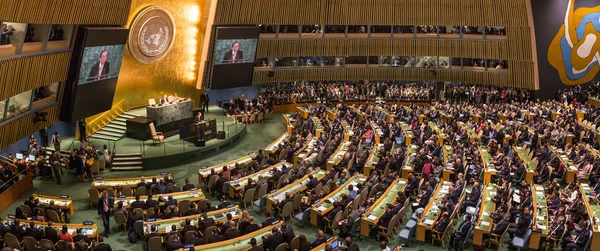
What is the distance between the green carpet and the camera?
50.0 ft

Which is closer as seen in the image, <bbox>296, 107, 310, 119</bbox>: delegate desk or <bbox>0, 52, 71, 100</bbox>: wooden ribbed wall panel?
<bbox>0, 52, 71, 100</bbox>: wooden ribbed wall panel

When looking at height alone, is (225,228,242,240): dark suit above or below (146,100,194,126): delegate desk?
below

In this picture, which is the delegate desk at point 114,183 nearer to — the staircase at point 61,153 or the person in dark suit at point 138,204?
the person in dark suit at point 138,204

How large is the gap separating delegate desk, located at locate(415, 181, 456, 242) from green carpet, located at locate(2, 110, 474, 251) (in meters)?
0.48

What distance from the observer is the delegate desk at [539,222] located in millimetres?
14094

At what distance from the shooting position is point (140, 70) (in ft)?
91.7

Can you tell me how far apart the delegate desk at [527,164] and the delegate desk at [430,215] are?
4500 millimetres

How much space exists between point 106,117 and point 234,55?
773 centimetres

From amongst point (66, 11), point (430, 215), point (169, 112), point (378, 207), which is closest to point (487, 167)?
point (430, 215)

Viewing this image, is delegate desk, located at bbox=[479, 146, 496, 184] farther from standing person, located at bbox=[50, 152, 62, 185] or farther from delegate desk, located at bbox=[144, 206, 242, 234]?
standing person, located at bbox=[50, 152, 62, 185]

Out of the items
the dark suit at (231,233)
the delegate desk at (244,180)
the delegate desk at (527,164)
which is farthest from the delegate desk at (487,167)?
the dark suit at (231,233)

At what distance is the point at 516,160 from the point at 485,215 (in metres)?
7.00

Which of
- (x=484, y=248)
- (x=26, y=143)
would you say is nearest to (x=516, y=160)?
(x=484, y=248)

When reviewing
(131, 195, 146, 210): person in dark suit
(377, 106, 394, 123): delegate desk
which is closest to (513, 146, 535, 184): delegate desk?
(377, 106, 394, 123): delegate desk
